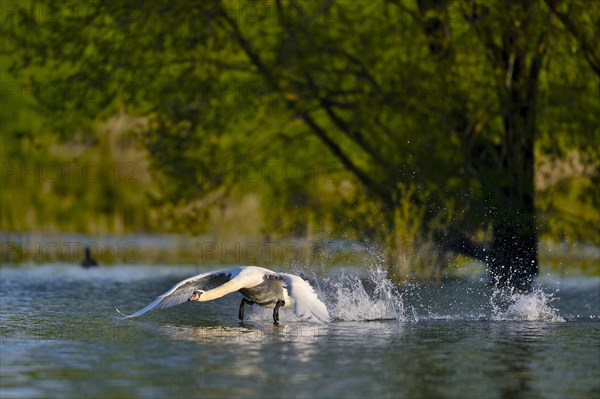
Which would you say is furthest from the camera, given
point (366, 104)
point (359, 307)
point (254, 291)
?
point (366, 104)

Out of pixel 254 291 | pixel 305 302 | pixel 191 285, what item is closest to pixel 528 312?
pixel 305 302

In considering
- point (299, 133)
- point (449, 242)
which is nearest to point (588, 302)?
point (449, 242)

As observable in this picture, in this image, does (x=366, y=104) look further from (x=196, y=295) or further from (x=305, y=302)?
(x=305, y=302)

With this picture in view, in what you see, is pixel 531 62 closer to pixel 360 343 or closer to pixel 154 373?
pixel 360 343

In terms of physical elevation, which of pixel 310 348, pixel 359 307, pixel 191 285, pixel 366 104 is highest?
pixel 366 104

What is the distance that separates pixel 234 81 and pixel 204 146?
1713 mm

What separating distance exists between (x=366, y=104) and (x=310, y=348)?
1537 centimetres

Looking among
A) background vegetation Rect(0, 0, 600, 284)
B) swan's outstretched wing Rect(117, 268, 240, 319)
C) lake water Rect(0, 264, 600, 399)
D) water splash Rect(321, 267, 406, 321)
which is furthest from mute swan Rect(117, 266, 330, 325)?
background vegetation Rect(0, 0, 600, 284)

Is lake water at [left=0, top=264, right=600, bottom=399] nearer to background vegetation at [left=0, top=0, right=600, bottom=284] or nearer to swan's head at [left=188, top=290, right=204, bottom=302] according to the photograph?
swan's head at [left=188, top=290, right=204, bottom=302]

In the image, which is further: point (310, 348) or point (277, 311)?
point (277, 311)

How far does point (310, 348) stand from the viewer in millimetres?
16359

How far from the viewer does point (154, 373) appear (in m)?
14.0

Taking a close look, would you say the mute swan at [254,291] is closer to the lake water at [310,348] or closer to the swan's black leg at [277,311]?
the swan's black leg at [277,311]

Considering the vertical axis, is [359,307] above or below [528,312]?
above
